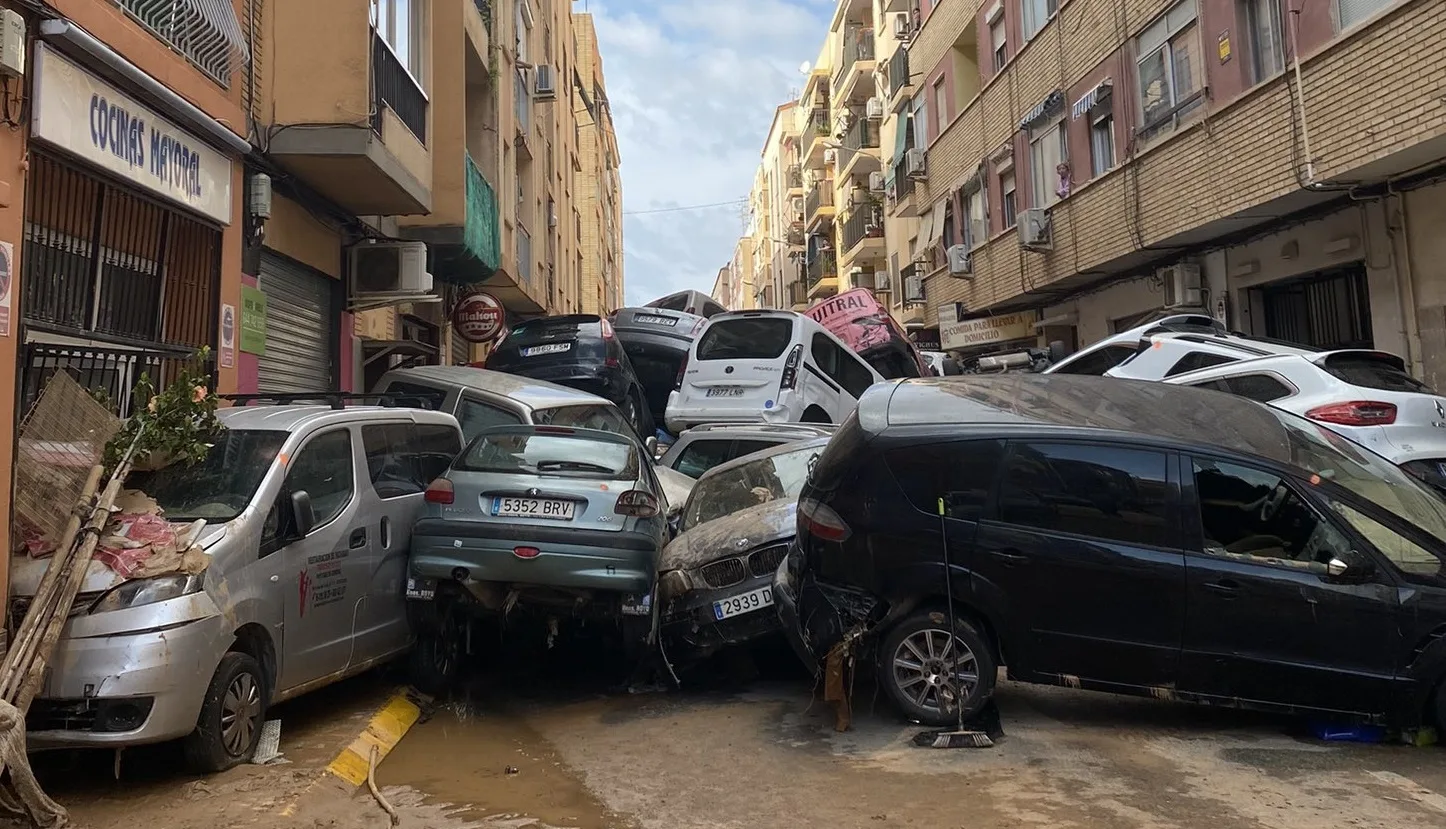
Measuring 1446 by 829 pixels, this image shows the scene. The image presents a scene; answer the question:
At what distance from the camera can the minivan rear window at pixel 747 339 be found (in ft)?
40.4

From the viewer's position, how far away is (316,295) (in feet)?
36.4

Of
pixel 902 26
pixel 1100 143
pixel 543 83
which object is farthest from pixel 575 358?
pixel 902 26

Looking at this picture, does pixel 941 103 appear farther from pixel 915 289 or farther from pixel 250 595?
pixel 250 595

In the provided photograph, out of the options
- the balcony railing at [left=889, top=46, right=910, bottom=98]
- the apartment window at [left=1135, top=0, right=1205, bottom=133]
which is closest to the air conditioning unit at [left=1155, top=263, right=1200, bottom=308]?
the apartment window at [left=1135, top=0, right=1205, bottom=133]

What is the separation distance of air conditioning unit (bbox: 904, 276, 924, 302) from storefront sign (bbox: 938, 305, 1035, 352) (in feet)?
17.6

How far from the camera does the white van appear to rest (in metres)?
12.0

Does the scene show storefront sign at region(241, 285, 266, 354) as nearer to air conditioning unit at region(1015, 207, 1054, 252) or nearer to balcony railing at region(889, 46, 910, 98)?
air conditioning unit at region(1015, 207, 1054, 252)

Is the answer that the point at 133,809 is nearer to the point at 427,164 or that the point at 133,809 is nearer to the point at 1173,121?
the point at 427,164

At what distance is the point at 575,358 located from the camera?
12.9 m

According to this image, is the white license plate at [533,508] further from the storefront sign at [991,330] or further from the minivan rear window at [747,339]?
the storefront sign at [991,330]

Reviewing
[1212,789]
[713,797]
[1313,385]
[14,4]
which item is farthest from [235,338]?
[1313,385]

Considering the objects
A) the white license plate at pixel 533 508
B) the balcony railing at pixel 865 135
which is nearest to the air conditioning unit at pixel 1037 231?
the white license plate at pixel 533 508

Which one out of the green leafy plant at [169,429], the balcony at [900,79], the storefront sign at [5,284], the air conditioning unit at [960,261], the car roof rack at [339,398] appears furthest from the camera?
the balcony at [900,79]

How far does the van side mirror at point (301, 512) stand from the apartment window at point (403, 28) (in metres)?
Answer: 6.56
